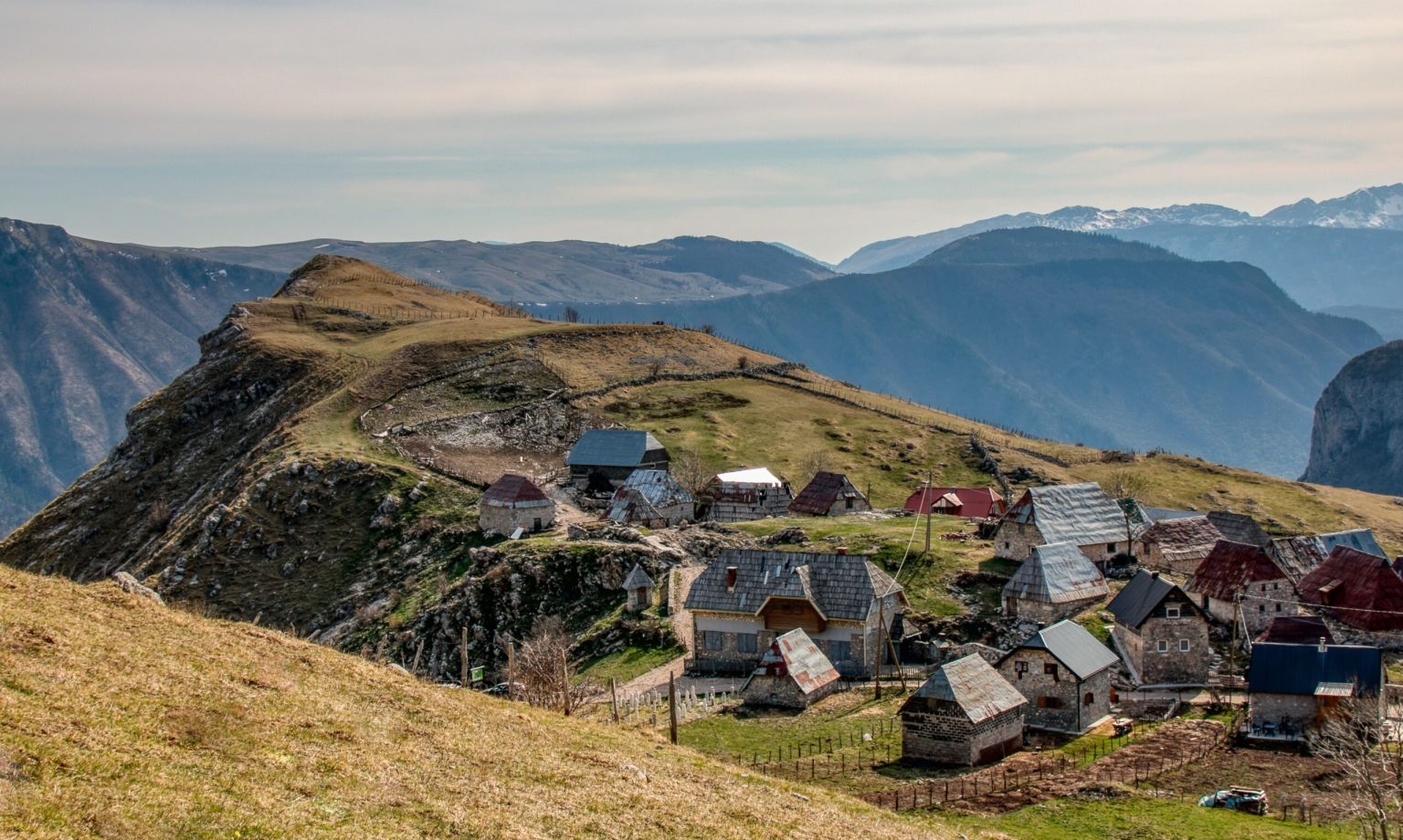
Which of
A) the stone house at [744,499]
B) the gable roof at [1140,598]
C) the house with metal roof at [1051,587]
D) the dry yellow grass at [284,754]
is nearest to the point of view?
the dry yellow grass at [284,754]

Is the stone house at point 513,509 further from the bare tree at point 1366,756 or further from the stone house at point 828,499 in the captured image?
the bare tree at point 1366,756

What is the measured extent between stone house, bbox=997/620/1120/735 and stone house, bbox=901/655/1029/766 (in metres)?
4.62

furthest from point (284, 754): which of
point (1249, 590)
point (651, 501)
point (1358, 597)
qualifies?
point (651, 501)

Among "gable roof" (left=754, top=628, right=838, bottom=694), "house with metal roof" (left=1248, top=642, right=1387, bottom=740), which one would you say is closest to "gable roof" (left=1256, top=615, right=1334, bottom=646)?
"house with metal roof" (left=1248, top=642, right=1387, bottom=740)

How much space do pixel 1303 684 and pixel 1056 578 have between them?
62.2ft

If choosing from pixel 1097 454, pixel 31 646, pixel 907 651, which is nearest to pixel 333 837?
pixel 31 646

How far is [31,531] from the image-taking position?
141500mm

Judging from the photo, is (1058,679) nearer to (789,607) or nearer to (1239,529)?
(789,607)

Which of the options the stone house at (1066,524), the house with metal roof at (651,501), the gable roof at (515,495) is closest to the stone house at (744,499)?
the house with metal roof at (651,501)

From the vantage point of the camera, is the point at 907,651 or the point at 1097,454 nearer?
the point at 907,651

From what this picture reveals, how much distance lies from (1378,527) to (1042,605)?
80097mm

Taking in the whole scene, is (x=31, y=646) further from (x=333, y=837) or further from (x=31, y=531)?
(x=31, y=531)

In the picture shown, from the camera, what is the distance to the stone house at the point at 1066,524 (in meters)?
89.3

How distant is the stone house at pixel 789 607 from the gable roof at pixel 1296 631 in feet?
70.6
